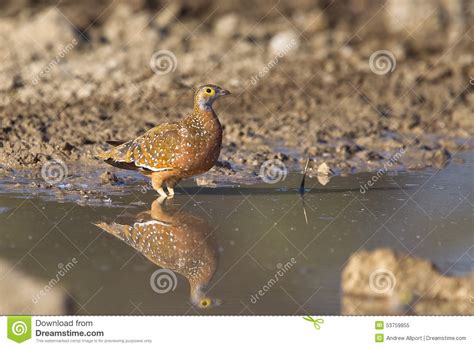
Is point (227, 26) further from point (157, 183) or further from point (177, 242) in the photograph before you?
point (177, 242)

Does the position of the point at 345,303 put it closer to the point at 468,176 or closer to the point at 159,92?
the point at 468,176

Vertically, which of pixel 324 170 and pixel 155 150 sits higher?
pixel 324 170

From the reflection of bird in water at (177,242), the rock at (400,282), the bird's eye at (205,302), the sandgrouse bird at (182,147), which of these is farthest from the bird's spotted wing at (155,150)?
the bird's eye at (205,302)

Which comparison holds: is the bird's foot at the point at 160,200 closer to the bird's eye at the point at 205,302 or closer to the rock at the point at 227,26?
the bird's eye at the point at 205,302

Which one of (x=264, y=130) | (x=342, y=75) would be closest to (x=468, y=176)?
(x=264, y=130)

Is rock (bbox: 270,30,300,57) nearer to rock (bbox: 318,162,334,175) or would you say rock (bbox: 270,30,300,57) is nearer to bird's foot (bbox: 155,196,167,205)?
rock (bbox: 318,162,334,175)
